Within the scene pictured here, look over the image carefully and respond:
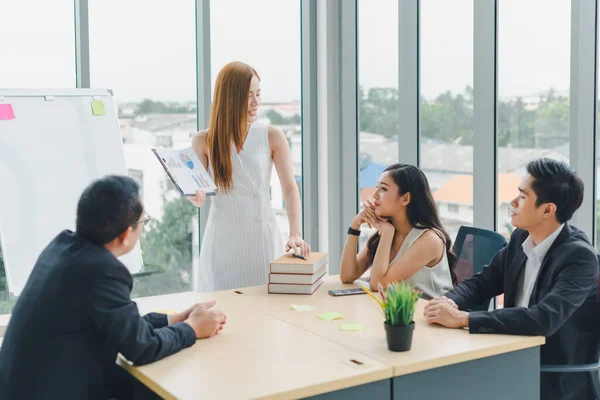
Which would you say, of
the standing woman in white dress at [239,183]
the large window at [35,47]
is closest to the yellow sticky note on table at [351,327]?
the standing woman in white dress at [239,183]

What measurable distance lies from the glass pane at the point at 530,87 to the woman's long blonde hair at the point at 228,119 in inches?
53.1

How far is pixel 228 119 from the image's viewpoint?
3287 mm

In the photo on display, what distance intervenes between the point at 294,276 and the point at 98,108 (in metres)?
1.86

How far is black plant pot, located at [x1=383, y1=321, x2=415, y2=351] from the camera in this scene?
6.75ft

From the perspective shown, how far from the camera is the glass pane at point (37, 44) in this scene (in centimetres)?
408

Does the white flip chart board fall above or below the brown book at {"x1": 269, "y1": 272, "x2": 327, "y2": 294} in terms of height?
above

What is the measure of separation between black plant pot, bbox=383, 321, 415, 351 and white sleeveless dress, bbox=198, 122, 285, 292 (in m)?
1.38

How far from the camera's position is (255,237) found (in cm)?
337

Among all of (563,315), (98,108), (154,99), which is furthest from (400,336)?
(154,99)

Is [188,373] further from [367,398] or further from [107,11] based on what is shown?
[107,11]

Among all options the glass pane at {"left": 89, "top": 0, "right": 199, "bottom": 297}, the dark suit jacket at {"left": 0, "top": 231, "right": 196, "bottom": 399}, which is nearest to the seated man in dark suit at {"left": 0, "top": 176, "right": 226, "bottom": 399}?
the dark suit jacket at {"left": 0, "top": 231, "right": 196, "bottom": 399}

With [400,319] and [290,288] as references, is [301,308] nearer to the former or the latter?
[290,288]

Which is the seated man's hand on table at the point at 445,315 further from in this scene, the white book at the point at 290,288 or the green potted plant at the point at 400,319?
the white book at the point at 290,288

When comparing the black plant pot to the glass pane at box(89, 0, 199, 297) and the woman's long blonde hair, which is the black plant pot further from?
the glass pane at box(89, 0, 199, 297)
